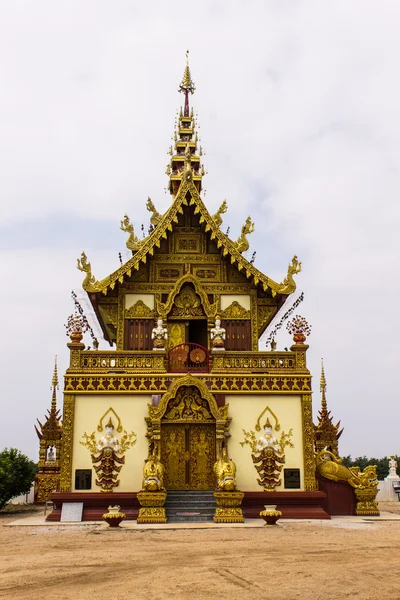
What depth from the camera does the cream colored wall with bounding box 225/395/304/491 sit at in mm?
16433

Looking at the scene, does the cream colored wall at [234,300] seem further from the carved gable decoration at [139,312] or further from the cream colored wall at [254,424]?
the cream colored wall at [254,424]

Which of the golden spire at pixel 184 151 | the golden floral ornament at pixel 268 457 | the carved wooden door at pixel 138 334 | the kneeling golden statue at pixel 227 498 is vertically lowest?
the kneeling golden statue at pixel 227 498

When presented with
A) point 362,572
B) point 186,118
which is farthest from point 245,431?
point 186,118

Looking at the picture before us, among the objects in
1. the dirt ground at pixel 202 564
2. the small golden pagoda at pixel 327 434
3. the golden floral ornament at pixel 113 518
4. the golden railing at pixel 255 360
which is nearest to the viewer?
the dirt ground at pixel 202 564

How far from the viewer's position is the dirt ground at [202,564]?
6.64 metres

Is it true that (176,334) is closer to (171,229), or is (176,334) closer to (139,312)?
(139,312)

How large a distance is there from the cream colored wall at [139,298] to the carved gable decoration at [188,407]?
3256mm

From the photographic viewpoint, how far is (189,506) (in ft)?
51.2

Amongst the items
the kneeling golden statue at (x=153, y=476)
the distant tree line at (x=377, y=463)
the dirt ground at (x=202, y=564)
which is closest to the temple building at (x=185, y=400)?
the kneeling golden statue at (x=153, y=476)

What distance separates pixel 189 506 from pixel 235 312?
19.9ft

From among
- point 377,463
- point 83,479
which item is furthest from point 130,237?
point 377,463

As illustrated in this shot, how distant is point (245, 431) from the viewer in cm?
1677

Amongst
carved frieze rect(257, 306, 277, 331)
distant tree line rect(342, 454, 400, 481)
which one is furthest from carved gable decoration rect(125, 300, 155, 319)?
distant tree line rect(342, 454, 400, 481)

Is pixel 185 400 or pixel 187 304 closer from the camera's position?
pixel 185 400
